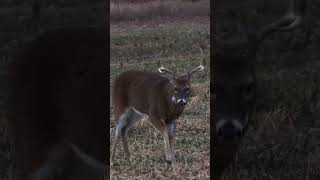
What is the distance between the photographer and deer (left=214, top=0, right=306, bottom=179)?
3.54 meters

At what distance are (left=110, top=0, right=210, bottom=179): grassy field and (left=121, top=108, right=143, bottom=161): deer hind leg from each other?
7cm

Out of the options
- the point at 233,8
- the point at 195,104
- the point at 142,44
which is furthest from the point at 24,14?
the point at 142,44

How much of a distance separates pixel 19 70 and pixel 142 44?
4.10 meters

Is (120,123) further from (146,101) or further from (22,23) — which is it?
(22,23)

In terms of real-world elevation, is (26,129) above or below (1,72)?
below

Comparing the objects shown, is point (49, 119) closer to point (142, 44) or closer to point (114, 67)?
point (114, 67)

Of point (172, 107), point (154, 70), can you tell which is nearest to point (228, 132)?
point (172, 107)

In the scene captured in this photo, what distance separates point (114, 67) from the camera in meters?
6.37

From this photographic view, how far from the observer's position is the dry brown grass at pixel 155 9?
6508 millimetres

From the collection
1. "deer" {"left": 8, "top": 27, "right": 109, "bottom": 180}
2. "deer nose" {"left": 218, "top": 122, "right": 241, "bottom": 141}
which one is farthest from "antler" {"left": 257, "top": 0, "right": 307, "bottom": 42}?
"deer" {"left": 8, "top": 27, "right": 109, "bottom": 180}

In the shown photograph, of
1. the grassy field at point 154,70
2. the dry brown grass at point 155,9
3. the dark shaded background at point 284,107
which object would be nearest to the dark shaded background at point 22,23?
the dark shaded background at point 284,107

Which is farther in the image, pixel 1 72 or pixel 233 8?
pixel 233 8

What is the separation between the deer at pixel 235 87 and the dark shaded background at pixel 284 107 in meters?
0.05

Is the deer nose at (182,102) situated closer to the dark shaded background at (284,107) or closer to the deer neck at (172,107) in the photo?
the deer neck at (172,107)
